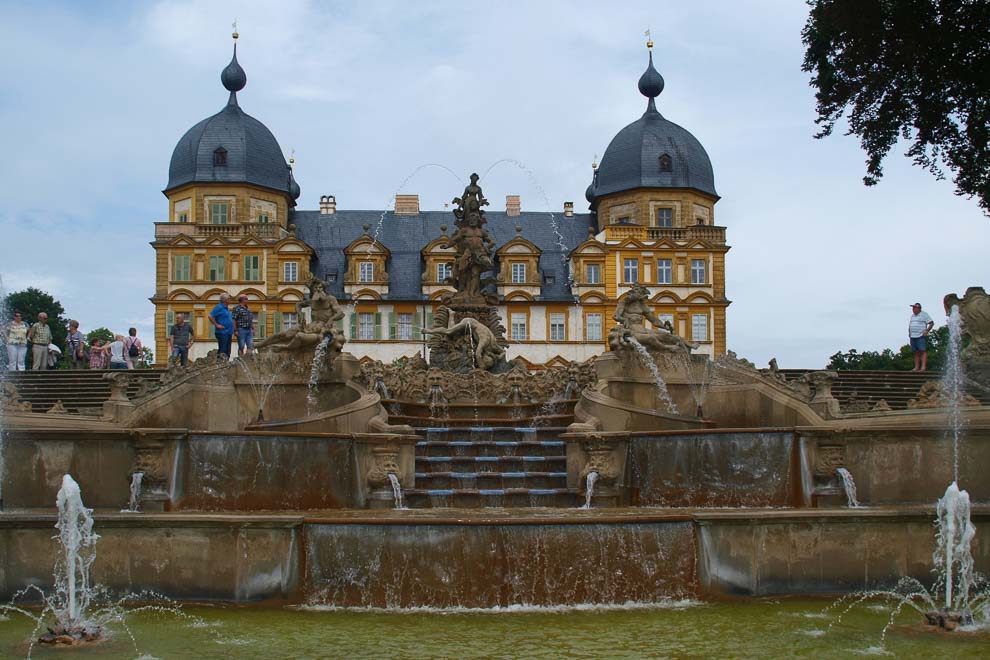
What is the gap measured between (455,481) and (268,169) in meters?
65.9

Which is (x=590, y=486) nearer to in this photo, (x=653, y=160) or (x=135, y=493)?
(x=135, y=493)

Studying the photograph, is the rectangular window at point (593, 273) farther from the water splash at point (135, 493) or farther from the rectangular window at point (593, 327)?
the water splash at point (135, 493)

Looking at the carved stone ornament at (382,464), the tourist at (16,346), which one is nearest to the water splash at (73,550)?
the carved stone ornament at (382,464)

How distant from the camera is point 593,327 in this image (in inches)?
3036

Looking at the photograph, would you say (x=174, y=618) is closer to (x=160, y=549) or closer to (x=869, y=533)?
(x=160, y=549)

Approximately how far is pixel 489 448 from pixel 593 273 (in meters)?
59.8

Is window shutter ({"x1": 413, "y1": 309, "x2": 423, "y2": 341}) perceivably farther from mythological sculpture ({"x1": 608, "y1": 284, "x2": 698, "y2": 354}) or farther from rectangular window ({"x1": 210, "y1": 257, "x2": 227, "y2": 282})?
mythological sculpture ({"x1": 608, "y1": 284, "x2": 698, "y2": 354})

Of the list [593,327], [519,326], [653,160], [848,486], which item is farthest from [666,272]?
[848,486]

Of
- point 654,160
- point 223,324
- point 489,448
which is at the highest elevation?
point 654,160

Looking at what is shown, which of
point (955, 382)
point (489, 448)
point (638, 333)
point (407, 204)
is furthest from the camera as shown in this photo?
point (407, 204)

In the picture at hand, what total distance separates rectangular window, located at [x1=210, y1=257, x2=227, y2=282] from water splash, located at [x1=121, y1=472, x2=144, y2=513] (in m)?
62.3

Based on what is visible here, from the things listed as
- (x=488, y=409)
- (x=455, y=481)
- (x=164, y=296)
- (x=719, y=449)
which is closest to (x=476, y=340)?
(x=488, y=409)

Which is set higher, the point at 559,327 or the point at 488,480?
the point at 559,327

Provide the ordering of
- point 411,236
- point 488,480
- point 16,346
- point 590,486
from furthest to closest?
point 411,236 < point 16,346 < point 488,480 < point 590,486
